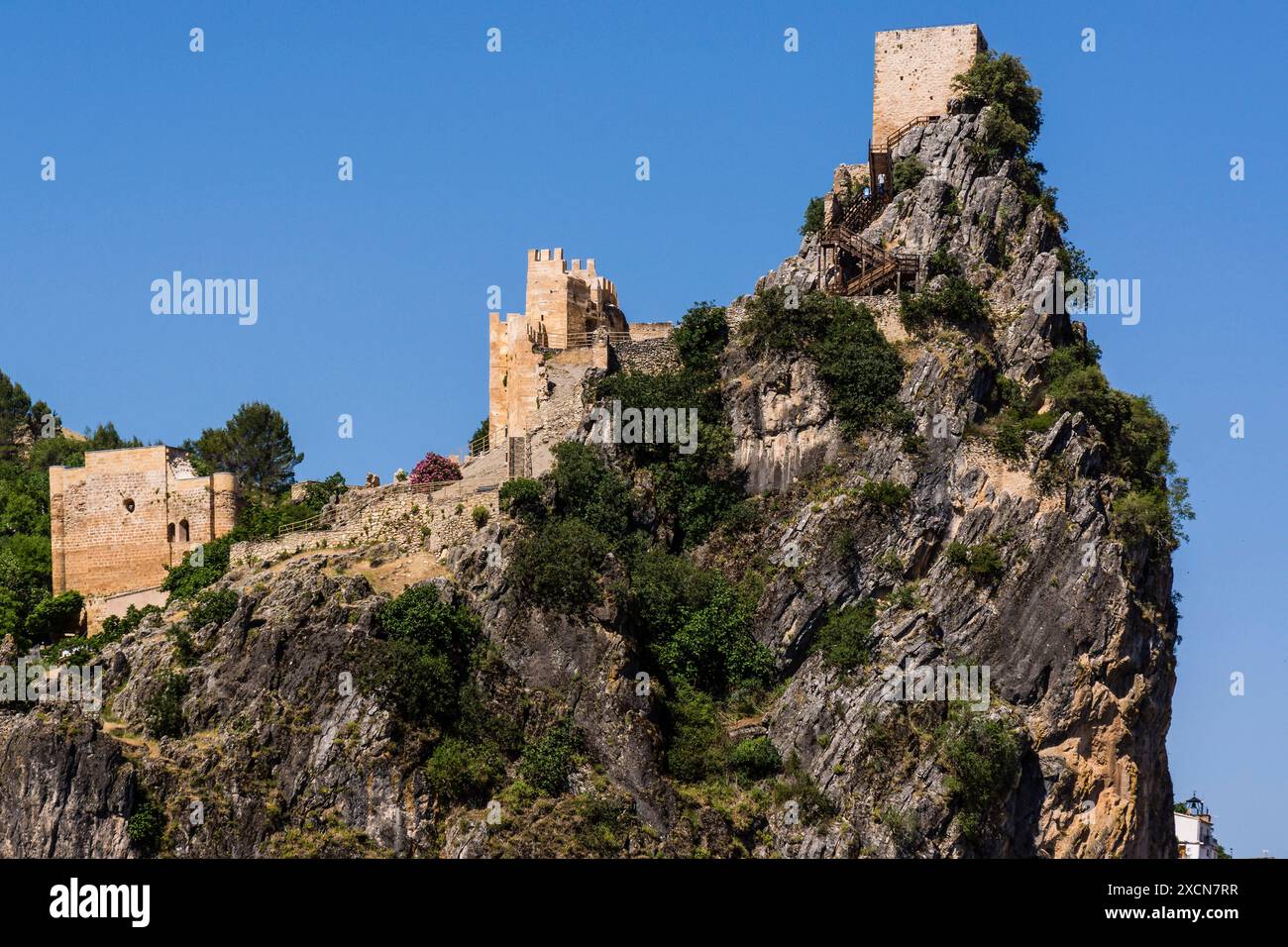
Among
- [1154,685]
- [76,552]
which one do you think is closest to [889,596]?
[1154,685]

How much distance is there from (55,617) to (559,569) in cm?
1801

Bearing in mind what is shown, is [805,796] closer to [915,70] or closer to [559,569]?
[559,569]

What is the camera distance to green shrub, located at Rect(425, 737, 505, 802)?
49594mm

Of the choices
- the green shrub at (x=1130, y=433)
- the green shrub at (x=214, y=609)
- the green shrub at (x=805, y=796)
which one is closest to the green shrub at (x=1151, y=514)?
the green shrub at (x=1130, y=433)

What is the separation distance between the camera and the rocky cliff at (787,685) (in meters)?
49.2

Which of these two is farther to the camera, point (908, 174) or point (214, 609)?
point (908, 174)

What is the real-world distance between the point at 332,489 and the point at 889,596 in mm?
17757

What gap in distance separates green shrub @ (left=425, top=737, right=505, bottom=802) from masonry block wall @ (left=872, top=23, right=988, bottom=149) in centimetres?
2473

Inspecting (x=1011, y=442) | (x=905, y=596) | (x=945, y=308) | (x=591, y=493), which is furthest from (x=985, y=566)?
(x=591, y=493)

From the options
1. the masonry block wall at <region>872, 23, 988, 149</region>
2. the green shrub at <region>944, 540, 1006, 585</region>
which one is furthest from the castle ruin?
the green shrub at <region>944, 540, 1006, 585</region>

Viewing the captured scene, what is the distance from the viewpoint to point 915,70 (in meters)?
66.2
